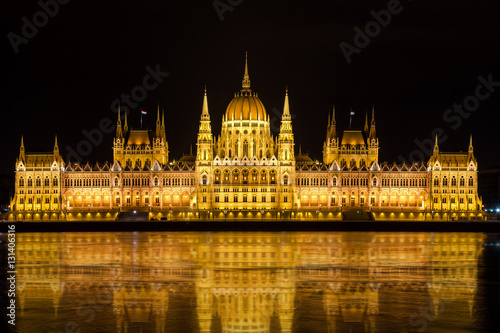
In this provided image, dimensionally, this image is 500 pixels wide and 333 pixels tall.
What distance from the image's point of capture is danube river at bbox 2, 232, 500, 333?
29.8m

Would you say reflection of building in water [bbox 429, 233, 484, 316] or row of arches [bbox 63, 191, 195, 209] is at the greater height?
row of arches [bbox 63, 191, 195, 209]

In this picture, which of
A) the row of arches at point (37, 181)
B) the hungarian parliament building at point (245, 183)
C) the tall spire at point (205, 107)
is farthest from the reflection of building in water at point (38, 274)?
the tall spire at point (205, 107)

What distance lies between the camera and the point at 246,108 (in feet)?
463

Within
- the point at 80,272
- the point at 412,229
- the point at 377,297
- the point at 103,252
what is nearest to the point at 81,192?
the point at 412,229

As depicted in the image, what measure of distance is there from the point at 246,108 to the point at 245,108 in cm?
19

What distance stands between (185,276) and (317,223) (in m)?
62.0

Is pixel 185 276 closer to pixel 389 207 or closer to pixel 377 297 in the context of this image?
pixel 377 297

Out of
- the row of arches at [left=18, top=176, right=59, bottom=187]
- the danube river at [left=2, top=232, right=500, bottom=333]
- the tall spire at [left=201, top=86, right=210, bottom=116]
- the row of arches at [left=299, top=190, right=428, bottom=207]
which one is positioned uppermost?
the tall spire at [left=201, top=86, right=210, bottom=116]

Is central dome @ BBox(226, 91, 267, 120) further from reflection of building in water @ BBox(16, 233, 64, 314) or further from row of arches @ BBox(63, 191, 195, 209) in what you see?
reflection of building in water @ BBox(16, 233, 64, 314)

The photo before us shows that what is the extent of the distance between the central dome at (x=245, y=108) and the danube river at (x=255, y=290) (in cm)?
7985

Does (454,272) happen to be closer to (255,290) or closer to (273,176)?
(255,290)

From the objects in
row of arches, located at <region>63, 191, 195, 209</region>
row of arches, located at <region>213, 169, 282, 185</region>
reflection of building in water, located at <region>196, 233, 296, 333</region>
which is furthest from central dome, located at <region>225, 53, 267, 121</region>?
reflection of building in water, located at <region>196, 233, 296, 333</region>

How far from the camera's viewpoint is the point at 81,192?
439ft

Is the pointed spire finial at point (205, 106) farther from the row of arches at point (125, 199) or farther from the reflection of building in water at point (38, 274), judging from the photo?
the reflection of building in water at point (38, 274)
